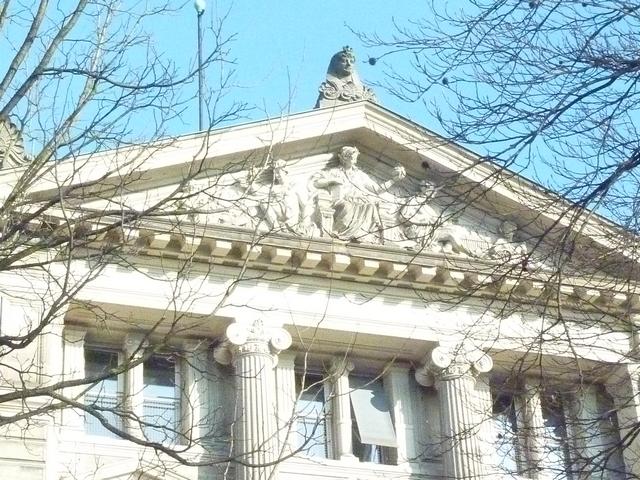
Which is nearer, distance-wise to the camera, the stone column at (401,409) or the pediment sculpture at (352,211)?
the pediment sculpture at (352,211)

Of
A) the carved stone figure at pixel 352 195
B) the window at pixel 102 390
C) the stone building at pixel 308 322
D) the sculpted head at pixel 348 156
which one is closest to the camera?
the stone building at pixel 308 322

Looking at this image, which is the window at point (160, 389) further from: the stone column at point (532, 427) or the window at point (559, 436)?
the stone column at point (532, 427)

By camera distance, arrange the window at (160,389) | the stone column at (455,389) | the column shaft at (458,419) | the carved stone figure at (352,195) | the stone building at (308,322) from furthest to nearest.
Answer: the carved stone figure at (352,195)
the stone column at (455,389)
the column shaft at (458,419)
the window at (160,389)
the stone building at (308,322)

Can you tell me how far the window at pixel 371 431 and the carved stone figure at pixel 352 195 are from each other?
253 centimetres

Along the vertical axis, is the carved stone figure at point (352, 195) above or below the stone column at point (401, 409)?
above

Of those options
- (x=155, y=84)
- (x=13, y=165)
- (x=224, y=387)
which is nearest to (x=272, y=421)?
(x=224, y=387)

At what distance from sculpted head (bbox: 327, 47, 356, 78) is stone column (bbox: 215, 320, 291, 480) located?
4.92m

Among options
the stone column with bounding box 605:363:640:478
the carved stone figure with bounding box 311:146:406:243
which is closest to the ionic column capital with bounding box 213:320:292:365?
the carved stone figure with bounding box 311:146:406:243

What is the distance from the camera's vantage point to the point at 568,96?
15.5m

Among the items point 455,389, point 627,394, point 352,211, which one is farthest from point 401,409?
point 627,394

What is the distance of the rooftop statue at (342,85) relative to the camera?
29.2m

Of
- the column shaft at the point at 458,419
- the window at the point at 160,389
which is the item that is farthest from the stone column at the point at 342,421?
the window at the point at 160,389

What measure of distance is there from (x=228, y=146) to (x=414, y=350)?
15.0 ft

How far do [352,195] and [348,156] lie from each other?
772 millimetres
